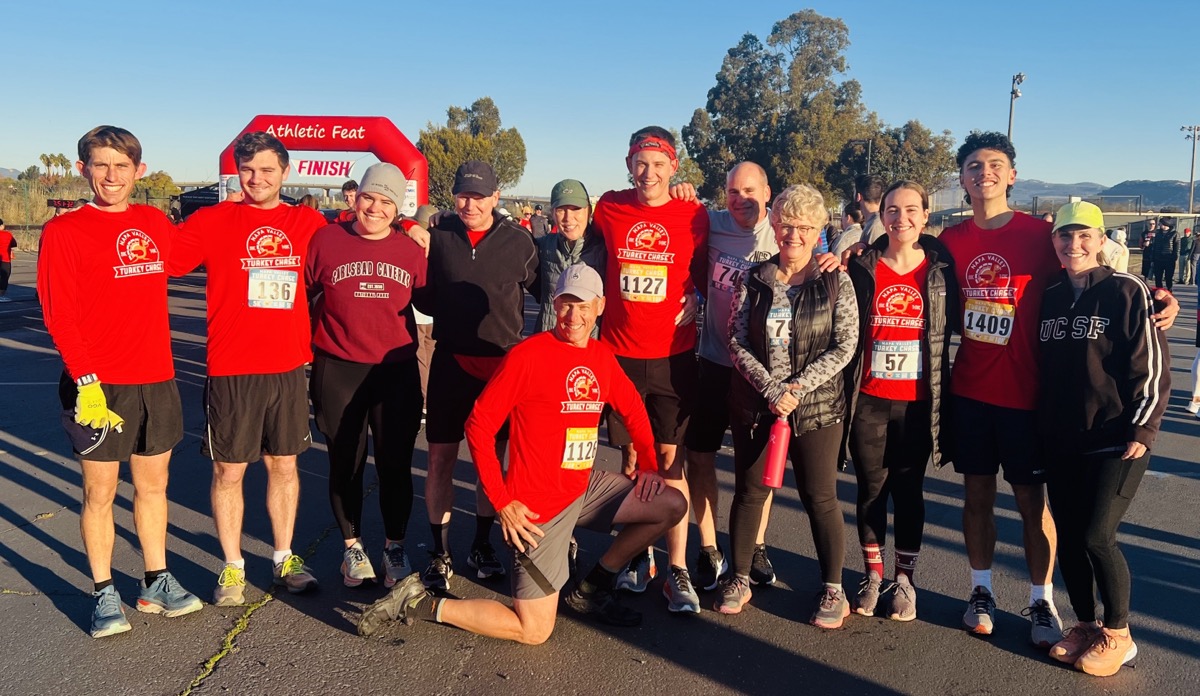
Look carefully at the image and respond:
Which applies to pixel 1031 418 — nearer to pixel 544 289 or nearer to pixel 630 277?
pixel 630 277

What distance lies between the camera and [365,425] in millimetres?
4324

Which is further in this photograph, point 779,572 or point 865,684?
point 779,572

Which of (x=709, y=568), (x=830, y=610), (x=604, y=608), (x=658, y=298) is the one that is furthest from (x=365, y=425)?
(x=830, y=610)

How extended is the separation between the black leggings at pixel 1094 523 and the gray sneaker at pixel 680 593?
1672mm

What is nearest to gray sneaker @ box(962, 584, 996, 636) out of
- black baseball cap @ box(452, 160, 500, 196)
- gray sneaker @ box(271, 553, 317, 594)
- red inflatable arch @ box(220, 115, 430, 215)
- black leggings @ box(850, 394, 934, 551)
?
black leggings @ box(850, 394, 934, 551)

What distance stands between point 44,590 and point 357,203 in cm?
253

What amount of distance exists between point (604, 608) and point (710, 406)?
3.79 ft

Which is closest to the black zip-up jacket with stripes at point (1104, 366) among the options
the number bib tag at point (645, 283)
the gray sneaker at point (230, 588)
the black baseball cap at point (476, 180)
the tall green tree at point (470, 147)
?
the number bib tag at point (645, 283)

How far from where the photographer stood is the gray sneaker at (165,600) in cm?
384

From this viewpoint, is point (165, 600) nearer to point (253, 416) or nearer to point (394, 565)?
point (253, 416)

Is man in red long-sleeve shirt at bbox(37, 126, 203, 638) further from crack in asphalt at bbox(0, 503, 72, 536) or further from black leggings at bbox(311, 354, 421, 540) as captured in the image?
crack in asphalt at bbox(0, 503, 72, 536)

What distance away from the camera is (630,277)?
4141mm

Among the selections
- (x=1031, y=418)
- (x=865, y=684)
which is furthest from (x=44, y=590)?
(x=1031, y=418)

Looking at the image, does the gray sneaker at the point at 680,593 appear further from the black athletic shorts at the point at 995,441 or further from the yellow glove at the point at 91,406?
the yellow glove at the point at 91,406
